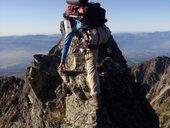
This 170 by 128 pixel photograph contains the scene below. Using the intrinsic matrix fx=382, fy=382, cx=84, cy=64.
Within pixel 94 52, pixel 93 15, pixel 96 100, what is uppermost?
A: pixel 93 15

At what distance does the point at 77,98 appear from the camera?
66.7ft

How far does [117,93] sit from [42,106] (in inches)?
209

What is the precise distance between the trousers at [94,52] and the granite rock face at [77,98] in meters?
0.85

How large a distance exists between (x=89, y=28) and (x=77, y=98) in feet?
14.7

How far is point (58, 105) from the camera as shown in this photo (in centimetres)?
2298

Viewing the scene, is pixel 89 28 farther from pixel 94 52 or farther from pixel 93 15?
pixel 94 52

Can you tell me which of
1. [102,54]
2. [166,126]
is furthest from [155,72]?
[102,54]

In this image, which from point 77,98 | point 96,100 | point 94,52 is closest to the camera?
point 94,52

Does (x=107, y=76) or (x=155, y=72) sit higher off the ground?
(x=107, y=76)

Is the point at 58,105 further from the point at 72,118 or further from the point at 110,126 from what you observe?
the point at 110,126

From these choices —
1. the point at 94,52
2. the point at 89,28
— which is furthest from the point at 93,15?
the point at 94,52

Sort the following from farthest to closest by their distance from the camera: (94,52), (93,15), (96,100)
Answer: (96,100) < (94,52) < (93,15)

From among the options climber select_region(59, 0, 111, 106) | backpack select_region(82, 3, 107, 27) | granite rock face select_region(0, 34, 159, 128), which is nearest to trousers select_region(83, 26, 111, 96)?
climber select_region(59, 0, 111, 106)

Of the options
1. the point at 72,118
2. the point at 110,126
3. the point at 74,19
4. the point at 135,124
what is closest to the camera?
the point at 74,19
